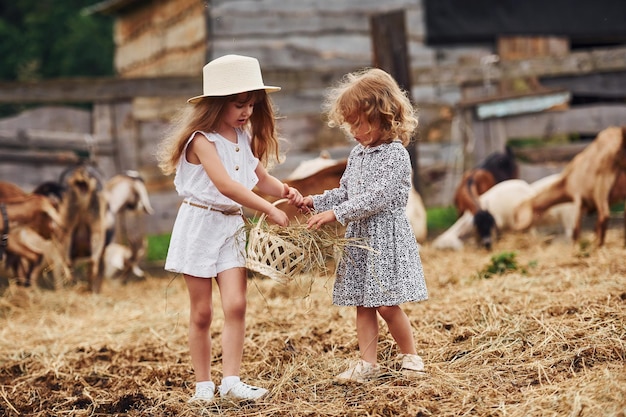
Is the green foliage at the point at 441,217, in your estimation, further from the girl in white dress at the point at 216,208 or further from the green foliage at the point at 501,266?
the girl in white dress at the point at 216,208

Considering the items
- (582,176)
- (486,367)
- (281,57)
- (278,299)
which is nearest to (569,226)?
(582,176)

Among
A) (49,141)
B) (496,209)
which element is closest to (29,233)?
(49,141)

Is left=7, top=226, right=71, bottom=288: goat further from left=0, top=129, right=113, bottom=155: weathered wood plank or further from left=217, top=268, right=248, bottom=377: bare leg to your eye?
left=217, top=268, right=248, bottom=377: bare leg

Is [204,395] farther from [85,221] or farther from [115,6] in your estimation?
[115,6]

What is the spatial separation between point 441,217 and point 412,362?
6.86m

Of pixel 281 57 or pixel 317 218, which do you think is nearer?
pixel 317 218

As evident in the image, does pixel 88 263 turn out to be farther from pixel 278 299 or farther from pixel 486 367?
pixel 486 367

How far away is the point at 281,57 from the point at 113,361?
29.5 ft

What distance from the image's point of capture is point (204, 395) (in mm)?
3957

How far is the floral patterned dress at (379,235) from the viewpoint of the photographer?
3973 millimetres

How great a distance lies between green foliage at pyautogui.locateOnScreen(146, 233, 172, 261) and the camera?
31.3 ft

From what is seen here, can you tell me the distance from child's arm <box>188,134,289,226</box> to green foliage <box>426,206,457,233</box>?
6153 mm

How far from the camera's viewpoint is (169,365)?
476 centimetres

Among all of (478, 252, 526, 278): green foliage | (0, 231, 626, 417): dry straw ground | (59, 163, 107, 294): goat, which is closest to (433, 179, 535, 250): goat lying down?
(0, 231, 626, 417): dry straw ground
